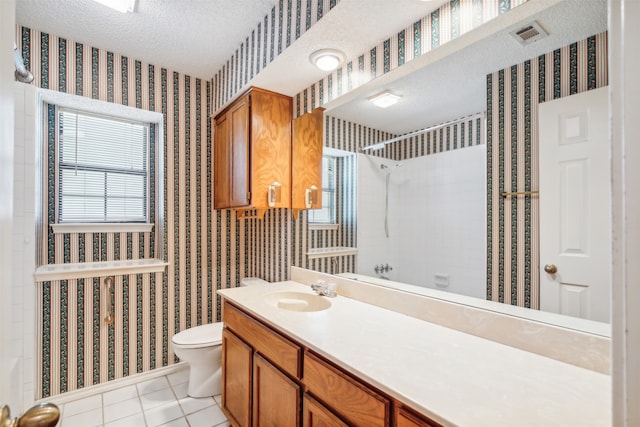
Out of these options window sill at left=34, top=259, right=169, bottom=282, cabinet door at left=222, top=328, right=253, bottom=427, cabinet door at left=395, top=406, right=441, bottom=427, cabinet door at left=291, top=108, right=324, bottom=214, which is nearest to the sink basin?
cabinet door at left=222, top=328, right=253, bottom=427

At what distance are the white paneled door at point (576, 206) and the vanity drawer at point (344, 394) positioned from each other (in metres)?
0.70

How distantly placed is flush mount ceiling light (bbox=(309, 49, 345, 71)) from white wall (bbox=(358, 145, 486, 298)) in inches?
22.3

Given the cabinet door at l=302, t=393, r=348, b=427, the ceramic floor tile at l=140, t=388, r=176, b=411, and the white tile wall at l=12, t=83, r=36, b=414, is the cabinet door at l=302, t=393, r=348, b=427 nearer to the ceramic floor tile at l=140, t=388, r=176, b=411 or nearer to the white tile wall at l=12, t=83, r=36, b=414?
the ceramic floor tile at l=140, t=388, r=176, b=411

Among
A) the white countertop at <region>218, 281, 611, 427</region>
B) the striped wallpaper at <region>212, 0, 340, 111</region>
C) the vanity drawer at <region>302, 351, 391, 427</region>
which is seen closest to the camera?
the white countertop at <region>218, 281, 611, 427</region>

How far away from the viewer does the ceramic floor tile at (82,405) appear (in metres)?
2.13

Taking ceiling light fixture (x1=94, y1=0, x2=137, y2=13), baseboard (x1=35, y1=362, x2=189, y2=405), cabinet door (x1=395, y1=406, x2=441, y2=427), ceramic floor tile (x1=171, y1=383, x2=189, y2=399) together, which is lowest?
ceramic floor tile (x1=171, y1=383, x2=189, y2=399)

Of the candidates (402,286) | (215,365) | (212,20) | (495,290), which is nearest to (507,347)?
(495,290)

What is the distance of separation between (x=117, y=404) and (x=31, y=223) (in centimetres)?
137

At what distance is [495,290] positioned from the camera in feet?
4.14

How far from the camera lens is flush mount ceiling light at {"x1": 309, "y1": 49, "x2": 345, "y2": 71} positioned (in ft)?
5.58

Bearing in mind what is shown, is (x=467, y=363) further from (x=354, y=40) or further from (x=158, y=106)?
(x=158, y=106)

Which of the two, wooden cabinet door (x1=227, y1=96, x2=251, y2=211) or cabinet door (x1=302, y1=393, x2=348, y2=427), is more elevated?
wooden cabinet door (x1=227, y1=96, x2=251, y2=211)

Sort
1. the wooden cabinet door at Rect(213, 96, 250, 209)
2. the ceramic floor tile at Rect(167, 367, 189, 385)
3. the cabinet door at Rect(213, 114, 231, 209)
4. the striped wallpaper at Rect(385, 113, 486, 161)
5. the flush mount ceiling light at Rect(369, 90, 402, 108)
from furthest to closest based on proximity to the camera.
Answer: the cabinet door at Rect(213, 114, 231, 209) → the ceramic floor tile at Rect(167, 367, 189, 385) → the wooden cabinet door at Rect(213, 96, 250, 209) → the flush mount ceiling light at Rect(369, 90, 402, 108) → the striped wallpaper at Rect(385, 113, 486, 161)

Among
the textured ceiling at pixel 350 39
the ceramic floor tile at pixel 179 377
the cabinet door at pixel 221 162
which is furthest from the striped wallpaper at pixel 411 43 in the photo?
the ceramic floor tile at pixel 179 377
